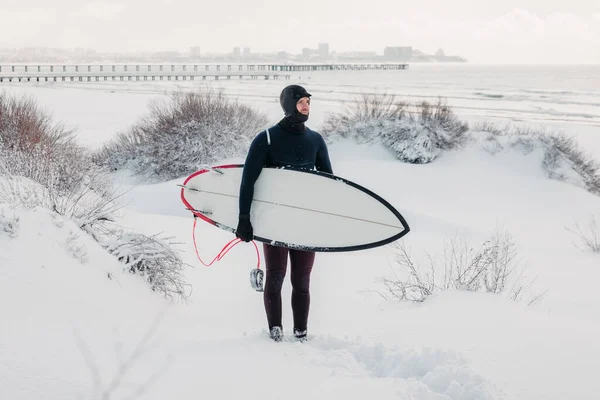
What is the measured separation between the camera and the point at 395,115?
27219 millimetres

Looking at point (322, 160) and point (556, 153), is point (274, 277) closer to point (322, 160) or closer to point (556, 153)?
point (322, 160)

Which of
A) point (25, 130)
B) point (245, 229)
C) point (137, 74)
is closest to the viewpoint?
point (245, 229)

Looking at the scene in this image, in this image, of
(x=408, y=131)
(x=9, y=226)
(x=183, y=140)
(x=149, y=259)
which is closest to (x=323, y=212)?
(x=149, y=259)

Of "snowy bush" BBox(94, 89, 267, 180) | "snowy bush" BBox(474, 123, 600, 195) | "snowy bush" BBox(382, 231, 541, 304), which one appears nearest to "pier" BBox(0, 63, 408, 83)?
"snowy bush" BBox(94, 89, 267, 180)

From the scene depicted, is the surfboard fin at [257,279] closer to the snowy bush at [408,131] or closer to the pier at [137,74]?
the snowy bush at [408,131]

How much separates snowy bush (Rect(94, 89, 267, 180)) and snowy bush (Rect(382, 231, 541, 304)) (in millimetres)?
15076

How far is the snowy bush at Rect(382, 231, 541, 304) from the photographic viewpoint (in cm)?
680

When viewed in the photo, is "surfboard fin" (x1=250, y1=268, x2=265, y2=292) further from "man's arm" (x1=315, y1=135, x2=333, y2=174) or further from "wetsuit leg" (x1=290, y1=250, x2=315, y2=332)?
"man's arm" (x1=315, y1=135, x2=333, y2=174)

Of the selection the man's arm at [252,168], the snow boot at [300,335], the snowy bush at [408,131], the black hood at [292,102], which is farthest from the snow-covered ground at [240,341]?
the snowy bush at [408,131]

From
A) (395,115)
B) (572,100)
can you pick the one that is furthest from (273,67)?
(395,115)

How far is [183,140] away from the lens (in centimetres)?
2564

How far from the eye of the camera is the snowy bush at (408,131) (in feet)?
81.6

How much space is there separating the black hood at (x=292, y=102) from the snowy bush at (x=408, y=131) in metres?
20.8

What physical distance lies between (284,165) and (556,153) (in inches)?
856
